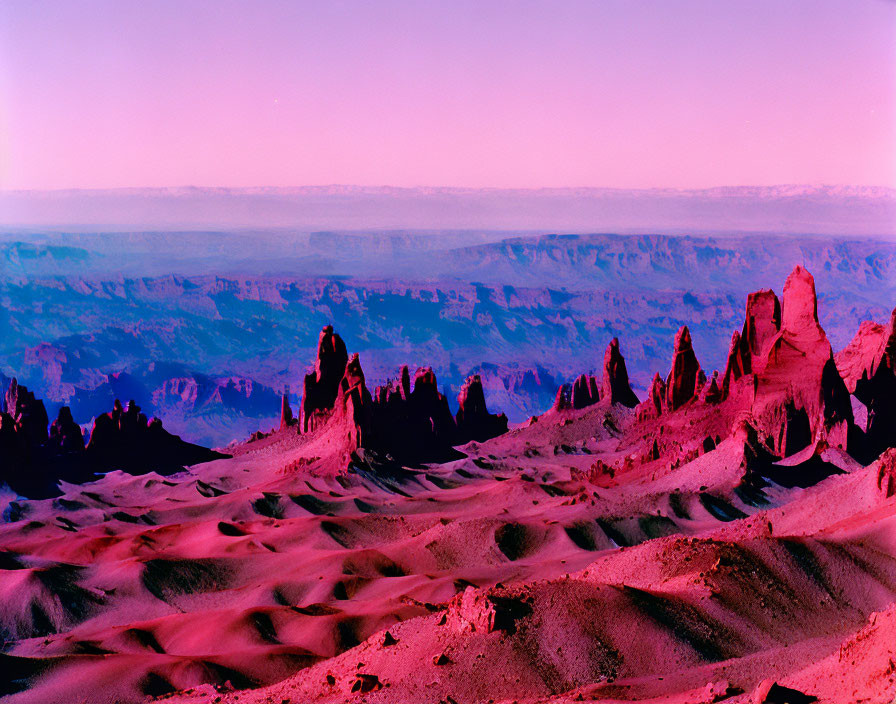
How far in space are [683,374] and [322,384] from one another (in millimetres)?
41820

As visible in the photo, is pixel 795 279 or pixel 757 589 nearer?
pixel 757 589

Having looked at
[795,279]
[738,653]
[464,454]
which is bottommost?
[464,454]

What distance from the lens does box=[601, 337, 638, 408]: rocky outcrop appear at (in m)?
146

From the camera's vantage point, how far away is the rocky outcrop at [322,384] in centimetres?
13925

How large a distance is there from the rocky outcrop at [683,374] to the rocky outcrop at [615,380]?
21.3m

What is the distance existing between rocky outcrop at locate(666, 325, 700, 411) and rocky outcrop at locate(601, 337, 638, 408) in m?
21.3

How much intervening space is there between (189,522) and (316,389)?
129 ft

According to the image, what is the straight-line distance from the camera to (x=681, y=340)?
123062mm

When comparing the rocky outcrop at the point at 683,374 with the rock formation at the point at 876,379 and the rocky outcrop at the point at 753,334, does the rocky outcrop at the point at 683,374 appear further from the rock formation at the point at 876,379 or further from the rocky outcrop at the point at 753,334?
the rock formation at the point at 876,379

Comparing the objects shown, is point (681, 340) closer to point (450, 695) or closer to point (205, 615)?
point (205, 615)

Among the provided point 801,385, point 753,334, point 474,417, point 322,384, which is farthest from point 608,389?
point 801,385

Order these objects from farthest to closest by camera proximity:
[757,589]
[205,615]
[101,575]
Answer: [101,575]
[205,615]
[757,589]

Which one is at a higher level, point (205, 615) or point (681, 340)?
point (681, 340)

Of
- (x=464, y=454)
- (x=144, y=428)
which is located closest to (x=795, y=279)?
(x=464, y=454)
